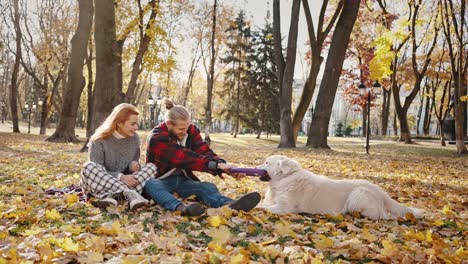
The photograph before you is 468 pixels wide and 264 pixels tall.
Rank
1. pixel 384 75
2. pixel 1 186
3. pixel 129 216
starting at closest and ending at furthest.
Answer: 1. pixel 129 216
2. pixel 1 186
3. pixel 384 75

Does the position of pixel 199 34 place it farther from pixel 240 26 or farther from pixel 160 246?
pixel 160 246

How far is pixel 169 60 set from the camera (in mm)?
17609

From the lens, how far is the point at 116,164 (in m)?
5.62

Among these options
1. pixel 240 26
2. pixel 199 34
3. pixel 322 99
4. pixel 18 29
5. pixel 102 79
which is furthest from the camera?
pixel 240 26

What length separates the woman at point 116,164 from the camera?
16.9 ft

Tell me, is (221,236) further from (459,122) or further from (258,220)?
(459,122)

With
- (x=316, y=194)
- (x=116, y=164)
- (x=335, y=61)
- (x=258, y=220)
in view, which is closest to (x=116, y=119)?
(x=116, y=164)

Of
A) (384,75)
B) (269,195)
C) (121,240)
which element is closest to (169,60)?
(384,75)

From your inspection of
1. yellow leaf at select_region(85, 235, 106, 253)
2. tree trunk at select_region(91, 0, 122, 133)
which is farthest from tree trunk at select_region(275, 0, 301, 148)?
yellow leaf at select_region(85, 235, 106, 253)

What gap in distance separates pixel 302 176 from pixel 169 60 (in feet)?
43.9

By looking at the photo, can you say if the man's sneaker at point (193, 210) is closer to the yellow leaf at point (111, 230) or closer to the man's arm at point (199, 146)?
the yellow leaf at point (111, 230)

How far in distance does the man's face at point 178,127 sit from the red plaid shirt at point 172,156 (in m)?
0.07

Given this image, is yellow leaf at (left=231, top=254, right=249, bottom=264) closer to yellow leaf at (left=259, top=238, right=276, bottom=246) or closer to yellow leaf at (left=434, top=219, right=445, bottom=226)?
yellow leaf at (left=259, top=238, right=276, bottom=246)

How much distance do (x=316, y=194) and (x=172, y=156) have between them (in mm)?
1787
